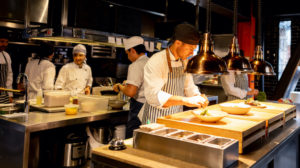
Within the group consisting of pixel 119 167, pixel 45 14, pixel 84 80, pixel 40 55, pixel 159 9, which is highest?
pixel 159 9

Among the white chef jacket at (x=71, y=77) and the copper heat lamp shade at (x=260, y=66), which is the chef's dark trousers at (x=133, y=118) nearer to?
the copper heat lamp shade at (x=260, y=66)

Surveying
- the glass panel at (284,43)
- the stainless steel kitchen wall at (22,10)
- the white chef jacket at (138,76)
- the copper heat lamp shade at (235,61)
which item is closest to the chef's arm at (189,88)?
the white chef jacket at (138,76)

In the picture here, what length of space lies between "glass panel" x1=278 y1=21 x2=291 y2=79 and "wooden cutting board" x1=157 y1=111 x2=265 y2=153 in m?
5.49

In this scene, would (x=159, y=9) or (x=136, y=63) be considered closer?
(x=136, y=63)

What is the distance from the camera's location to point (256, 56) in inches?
121

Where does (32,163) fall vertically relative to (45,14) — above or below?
below

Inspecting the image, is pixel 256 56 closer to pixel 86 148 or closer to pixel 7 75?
pixel 86 148

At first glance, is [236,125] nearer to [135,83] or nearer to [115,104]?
[135,83]

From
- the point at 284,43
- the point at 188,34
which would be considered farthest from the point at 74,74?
the point at 284,43

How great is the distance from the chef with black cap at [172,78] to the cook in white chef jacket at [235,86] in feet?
5.57

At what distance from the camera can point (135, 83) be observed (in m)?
3.21

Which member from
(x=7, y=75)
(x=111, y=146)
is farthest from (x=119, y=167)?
(x=7, y=75)

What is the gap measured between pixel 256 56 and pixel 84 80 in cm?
341

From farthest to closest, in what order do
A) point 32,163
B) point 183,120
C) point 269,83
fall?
point 269,83 < point 32,163 < point 183,120
